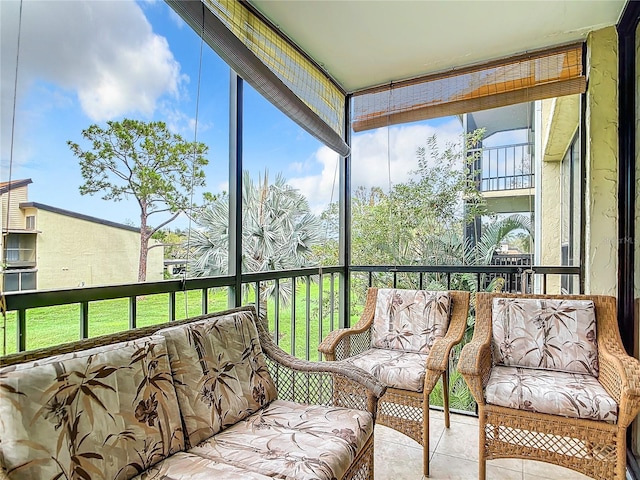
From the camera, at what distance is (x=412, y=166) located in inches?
123

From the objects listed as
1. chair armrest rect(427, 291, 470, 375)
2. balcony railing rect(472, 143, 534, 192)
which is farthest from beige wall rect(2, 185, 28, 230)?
balcony railing rect(472, 143, 534, 192)

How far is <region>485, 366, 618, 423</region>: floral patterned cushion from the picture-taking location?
5.51 feet

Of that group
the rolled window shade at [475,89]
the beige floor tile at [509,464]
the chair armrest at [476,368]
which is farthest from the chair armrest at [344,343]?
the rolled window shade at [475,89]

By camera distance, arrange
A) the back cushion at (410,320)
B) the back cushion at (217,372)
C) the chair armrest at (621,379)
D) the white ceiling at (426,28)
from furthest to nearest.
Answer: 1. the back cushion at (410,320)
2. the white ceiling at (426,28)
3. the chair armrest at (621,379)
4. the back cushion at (217,372)

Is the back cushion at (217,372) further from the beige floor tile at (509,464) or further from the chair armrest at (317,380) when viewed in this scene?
the beige floor tile at (509,464)

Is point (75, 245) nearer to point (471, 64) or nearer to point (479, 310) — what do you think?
point (479, 310)

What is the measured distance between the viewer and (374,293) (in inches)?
111

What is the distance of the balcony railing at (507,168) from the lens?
110 inches

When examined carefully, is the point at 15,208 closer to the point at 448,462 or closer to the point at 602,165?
the point at 448,462

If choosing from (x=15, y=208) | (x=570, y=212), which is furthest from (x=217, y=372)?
(x=570, y=212)

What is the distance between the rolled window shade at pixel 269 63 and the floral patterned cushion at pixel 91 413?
1353 millimetres

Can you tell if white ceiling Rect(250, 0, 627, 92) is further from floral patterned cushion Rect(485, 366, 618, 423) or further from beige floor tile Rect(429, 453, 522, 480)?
beige floor tile Rect(429, 453, 522, 480)

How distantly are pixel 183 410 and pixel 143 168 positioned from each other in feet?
3.24

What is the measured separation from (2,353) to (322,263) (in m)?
2.36
